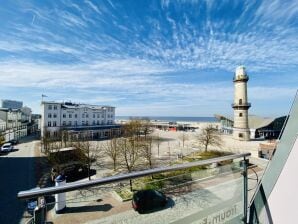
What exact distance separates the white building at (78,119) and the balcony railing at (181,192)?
3024cm

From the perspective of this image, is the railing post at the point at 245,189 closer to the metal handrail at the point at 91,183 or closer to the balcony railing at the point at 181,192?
the balcony railing at the point at 181,192

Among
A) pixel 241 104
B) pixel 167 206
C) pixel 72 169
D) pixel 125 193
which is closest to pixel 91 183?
pixel 125 193

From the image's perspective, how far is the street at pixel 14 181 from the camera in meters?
8.48

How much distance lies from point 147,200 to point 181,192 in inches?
14.0

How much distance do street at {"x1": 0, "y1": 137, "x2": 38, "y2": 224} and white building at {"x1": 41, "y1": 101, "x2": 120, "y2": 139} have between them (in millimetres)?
10654

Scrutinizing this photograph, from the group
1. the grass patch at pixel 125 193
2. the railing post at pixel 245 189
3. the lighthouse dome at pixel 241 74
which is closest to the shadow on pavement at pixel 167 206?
the grass patch at pixel 125 193

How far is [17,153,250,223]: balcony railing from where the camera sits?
131 centimetres

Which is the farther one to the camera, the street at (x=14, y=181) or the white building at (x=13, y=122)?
the white building at (x=13, y=122)

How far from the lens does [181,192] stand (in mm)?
1804

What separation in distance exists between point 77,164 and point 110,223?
1365cm

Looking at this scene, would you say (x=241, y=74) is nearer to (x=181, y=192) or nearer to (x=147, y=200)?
(x=181, y=192)

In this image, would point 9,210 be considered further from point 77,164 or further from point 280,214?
point 280,214

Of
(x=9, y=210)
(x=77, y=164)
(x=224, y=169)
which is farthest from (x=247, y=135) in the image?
(x=224, y=169)

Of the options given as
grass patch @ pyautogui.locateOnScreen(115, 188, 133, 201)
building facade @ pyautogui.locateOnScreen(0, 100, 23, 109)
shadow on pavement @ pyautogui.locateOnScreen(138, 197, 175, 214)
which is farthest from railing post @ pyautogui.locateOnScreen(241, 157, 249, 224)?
building facade @ pyautogui.locateOnScreen(0, 100, 23, 109)
